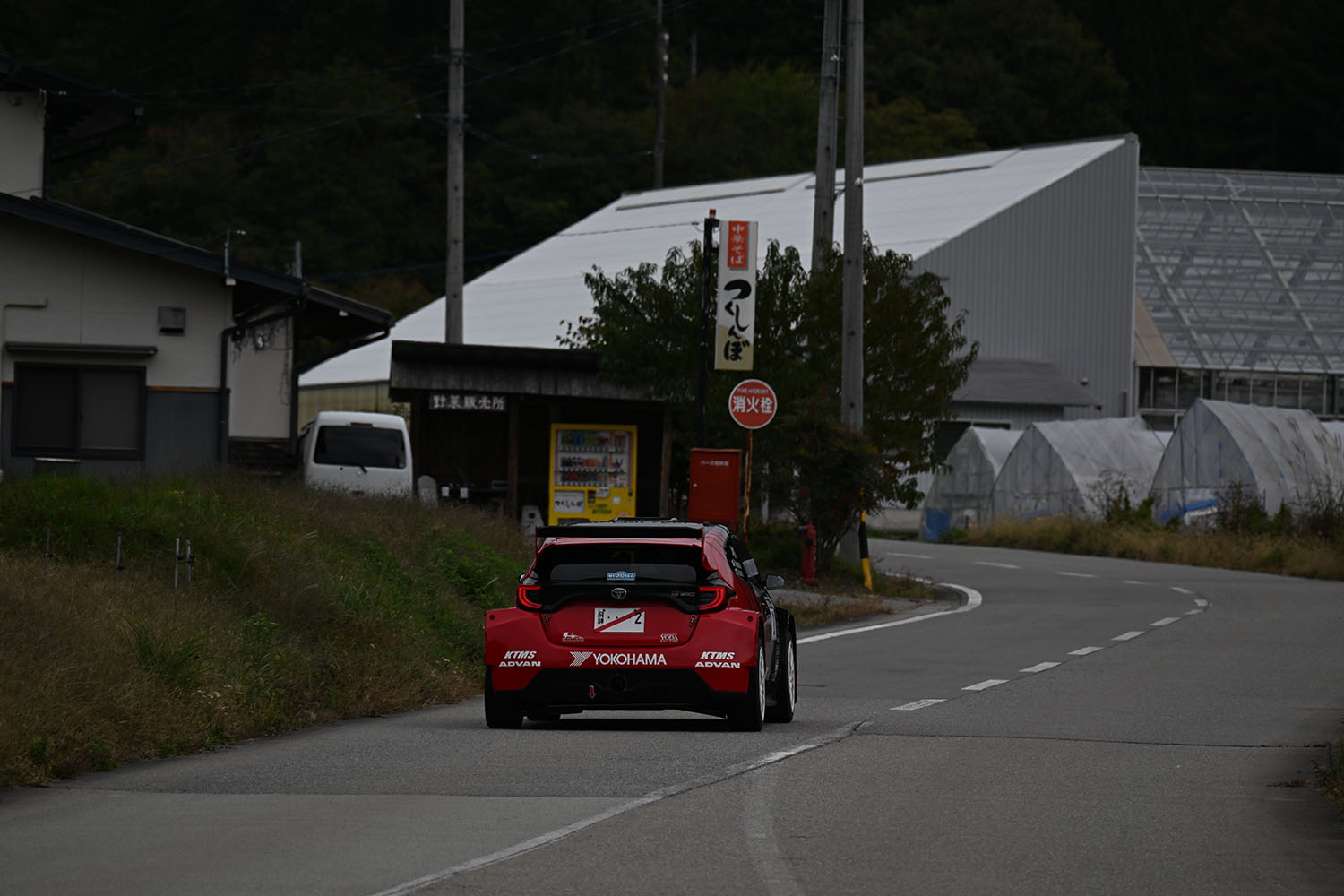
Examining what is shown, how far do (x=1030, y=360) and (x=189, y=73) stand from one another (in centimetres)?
3939

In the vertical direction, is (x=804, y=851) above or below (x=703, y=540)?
below

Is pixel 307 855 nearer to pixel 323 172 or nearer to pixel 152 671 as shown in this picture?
pixel 152 671

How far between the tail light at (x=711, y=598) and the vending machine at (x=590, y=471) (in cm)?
2033

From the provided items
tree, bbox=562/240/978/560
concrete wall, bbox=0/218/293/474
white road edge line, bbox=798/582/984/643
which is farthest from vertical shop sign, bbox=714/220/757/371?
concrete wall, bbox=0/218/293/474

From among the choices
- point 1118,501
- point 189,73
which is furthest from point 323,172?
point 1118,501

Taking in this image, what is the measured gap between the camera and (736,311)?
28.9 meters

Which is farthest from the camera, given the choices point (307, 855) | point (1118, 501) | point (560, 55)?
point (560, 55)

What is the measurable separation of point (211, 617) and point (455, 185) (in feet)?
72.6

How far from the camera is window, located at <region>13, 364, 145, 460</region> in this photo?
89.4 feet

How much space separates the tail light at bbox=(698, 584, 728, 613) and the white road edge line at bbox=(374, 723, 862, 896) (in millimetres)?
1066

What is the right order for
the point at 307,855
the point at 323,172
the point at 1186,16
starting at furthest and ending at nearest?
the point at 1186,16 → the point at 323,172 → the point at 307,855

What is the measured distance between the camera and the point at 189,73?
8381 centimetres

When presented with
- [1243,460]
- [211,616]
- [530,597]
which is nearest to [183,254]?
[211,616]

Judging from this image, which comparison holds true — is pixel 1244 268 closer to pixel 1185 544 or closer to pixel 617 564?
pixel 1185 544
